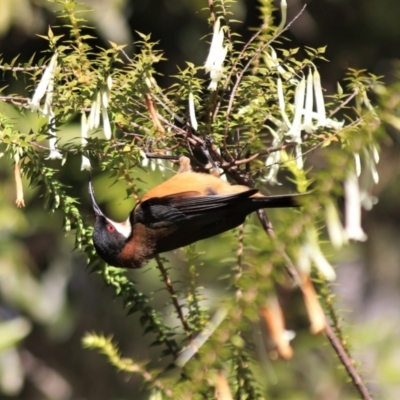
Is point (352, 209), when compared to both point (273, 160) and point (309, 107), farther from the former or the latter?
point (273, 160)

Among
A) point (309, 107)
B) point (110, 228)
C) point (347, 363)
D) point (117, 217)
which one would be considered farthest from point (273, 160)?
point (117, 217)

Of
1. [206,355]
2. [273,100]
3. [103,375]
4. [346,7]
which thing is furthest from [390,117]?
[103,375]

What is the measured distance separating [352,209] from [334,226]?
1.1 inches

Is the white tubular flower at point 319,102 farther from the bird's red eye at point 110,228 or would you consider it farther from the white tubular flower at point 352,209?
the bird's red eye at point 110,228

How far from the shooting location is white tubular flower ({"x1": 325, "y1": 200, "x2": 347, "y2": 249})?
29.0 inches

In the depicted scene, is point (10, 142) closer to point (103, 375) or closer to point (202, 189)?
point (202, 189)

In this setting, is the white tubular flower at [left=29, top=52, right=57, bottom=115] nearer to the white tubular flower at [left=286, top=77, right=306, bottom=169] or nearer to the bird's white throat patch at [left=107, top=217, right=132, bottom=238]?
the white tubular flower at [left=286, top=77, right=306, bottom=169]

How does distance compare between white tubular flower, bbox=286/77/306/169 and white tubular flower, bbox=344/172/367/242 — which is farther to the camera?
white tubular flower, bbox=286/77/306/169

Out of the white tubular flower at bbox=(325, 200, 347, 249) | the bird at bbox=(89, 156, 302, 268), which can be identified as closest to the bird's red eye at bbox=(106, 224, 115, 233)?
the bird at bbox=(89, 156, 302, 268)

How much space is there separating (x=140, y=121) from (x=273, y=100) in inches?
8.9

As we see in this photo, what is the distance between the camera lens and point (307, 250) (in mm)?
697

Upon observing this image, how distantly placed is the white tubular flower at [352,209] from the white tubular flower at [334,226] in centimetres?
1

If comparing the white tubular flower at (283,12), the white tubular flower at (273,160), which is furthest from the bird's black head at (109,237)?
the white tubular flower at (283,12)

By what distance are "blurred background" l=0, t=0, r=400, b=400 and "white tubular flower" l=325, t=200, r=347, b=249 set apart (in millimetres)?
1878
